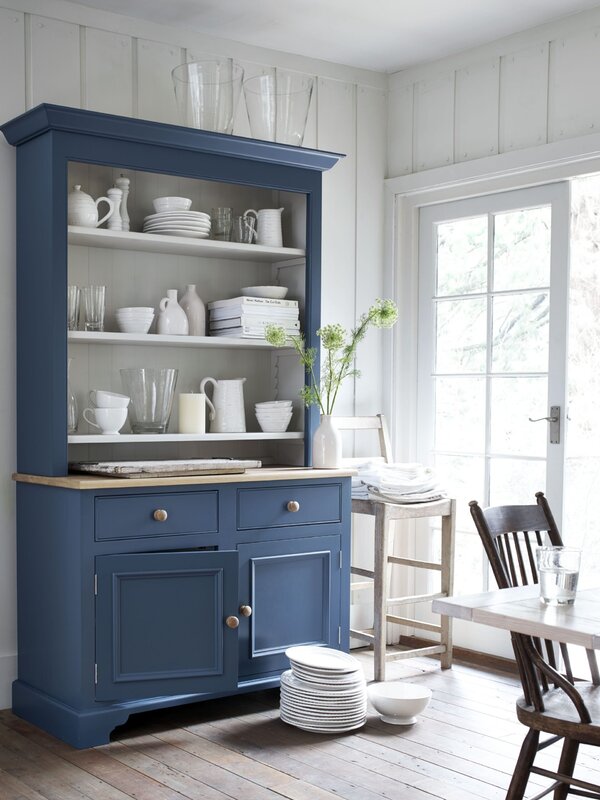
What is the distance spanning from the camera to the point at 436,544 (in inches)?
186

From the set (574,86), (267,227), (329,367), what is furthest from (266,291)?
(574,86)

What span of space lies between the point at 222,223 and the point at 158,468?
1.10 metres

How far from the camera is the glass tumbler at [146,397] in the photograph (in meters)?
3.79

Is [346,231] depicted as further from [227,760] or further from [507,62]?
[227,760]

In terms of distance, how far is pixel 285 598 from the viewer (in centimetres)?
377

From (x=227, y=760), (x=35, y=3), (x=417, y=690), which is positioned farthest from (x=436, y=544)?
(x=35, y=3)

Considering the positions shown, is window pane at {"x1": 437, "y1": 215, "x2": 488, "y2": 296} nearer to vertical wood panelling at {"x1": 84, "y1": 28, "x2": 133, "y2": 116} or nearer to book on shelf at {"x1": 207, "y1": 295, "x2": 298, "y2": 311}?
book on shelf at {"x1": 207, "y1": 295, "x2": 298, "y2": 311}

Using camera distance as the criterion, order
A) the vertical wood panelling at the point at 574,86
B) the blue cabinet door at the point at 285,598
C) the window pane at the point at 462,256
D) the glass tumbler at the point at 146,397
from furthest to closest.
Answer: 1. the window pane at the point at 462,256
2. the vertical wood panelling at the point at 574,86
3. the glass tumbler at the point at 146,397
4. the blue cabinet door at the point at 285,598

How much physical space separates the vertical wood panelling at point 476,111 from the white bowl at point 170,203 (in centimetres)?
135

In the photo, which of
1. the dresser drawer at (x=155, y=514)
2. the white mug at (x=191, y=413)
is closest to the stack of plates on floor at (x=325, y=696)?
the dresser drawer at (x=155, y=514)

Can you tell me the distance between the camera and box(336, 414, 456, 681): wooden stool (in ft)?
13.3

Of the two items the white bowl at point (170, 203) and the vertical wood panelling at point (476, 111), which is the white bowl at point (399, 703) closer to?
the white bowl at point (170, 203)

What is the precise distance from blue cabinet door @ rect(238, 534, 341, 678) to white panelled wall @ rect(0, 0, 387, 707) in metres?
0.87

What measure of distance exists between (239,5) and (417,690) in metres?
2.67
